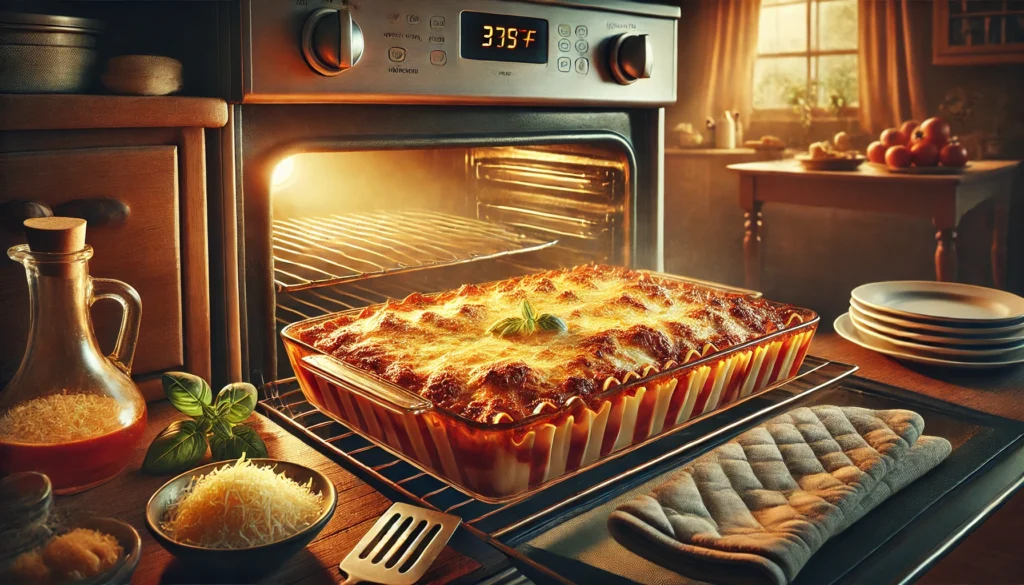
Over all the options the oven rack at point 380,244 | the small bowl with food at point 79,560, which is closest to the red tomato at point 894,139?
the oven rack at point 380,244

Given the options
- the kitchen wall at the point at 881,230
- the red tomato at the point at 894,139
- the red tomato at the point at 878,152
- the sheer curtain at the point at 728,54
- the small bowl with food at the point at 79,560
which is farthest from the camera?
the sheer curtain at the point at 728,54

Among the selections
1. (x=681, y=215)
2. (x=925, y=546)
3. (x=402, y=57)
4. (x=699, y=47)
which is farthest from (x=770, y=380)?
(x=699, y=47)

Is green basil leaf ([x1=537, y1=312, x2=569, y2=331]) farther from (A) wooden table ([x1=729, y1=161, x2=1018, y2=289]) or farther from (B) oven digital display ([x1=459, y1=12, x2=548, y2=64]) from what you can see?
(A) wooden table ([x1=729, y1=161, x2=1018, y2=289])

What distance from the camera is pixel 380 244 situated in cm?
152

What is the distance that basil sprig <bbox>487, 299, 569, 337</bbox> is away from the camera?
112 centimetres

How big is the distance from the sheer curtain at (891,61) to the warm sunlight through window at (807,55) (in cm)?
16

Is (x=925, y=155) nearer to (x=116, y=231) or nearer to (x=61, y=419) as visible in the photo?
(x=116, y=231)

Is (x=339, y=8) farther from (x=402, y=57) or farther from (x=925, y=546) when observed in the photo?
(x=925, y=546)

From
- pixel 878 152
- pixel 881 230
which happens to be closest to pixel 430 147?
pixel 878 152

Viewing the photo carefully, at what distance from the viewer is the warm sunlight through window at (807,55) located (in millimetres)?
5410

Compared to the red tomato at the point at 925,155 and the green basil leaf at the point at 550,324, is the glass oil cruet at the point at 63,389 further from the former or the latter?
the red tomato at the point at 925,155

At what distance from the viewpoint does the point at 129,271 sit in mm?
976

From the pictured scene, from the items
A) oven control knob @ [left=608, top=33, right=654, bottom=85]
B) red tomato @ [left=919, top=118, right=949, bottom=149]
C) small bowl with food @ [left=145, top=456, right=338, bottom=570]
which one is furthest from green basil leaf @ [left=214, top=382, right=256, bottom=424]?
red tomato @ [left=919, top=118, right=949, bottom=149]

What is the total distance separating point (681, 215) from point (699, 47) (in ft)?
4.25
